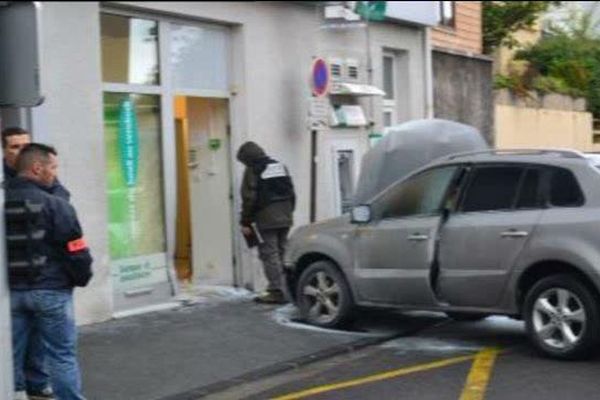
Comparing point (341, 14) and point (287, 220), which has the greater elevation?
point (341, 14)

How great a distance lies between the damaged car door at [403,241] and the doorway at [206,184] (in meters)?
2.89

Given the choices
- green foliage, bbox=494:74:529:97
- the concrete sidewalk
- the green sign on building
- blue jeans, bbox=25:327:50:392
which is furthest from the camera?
green foliage, bbox=494:74:529:97

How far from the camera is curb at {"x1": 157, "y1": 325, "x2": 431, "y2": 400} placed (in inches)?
301

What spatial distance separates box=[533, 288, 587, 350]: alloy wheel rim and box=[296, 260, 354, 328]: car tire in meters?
1.95

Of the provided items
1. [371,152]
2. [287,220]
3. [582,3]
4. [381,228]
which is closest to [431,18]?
[371,152]

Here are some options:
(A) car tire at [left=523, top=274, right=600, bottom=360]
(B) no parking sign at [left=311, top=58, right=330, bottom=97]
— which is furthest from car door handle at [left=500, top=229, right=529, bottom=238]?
(B) no parking sign at [left=311, top=58, right=330, bottom=97]

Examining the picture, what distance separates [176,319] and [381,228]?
2286mm

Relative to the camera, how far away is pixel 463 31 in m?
18.5

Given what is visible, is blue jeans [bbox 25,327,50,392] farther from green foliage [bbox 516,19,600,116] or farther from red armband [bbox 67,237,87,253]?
green foliage [bbox 516,19,600,116]

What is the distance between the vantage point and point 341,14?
13.6m

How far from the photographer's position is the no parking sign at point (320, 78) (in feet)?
41.1

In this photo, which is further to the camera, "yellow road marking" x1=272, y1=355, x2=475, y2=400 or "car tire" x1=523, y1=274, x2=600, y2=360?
"car tire" x1=523, y1=274, x2=600, y2=360

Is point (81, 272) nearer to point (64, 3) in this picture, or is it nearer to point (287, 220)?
point (64, 3)

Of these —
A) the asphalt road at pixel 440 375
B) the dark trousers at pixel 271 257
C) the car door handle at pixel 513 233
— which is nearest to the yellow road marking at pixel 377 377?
the asphalt road at pixel 440 375
